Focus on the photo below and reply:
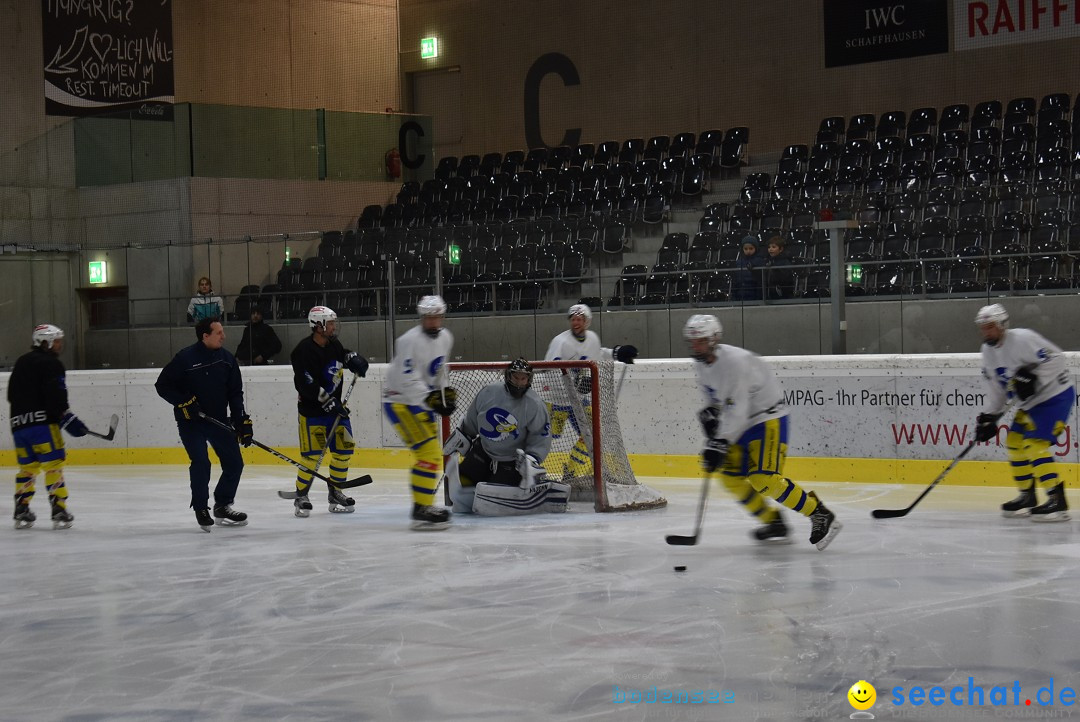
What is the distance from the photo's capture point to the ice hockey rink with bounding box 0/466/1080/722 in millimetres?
4078

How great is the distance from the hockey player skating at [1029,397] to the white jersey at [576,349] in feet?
9.34

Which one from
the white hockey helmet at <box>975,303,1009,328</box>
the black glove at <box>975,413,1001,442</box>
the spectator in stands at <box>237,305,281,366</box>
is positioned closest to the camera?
the black glove at <box>975,413,1001,442</box>

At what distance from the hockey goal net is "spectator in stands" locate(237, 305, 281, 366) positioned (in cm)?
419

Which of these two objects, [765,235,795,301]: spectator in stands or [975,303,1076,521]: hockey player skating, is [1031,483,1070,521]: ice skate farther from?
[765,235,795,301]: spectator in stands

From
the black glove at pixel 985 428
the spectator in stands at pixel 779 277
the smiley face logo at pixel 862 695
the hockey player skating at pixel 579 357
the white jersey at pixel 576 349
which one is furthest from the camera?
the spectator in stands at pixel 779 277

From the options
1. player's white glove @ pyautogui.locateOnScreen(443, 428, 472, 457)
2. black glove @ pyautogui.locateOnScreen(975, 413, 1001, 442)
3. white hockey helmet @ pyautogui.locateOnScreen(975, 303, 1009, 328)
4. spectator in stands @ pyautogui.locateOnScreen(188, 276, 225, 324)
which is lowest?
player's white glove @ pyautogui.locateOnScreen(443, 428, 472, 457)

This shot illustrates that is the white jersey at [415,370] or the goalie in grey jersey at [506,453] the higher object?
the white jersey at [415,370]

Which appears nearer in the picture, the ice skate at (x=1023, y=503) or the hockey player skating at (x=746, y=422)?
the hockey player skating at (x=746, y=422)

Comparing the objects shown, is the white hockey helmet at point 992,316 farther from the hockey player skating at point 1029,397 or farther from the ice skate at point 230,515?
the ice skate at point 230,515

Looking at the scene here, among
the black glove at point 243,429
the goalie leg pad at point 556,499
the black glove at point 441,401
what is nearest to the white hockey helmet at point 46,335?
the black glove at point 243,429

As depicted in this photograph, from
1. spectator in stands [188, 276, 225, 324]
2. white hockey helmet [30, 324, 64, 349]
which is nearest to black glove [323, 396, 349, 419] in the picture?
white hockey helmet [30, 324, 64, 349]

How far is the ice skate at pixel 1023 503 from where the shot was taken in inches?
305

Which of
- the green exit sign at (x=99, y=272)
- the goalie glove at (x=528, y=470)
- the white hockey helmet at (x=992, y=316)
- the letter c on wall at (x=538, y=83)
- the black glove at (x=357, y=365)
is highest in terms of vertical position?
the letter c on wall at (x=538, y=83)

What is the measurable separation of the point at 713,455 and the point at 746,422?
1.22 ft
